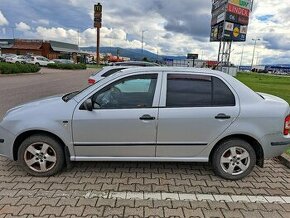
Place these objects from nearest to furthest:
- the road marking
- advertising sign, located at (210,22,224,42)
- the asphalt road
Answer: the road marking → the asphalt road → advertising sign, located at (210,22,224,42)

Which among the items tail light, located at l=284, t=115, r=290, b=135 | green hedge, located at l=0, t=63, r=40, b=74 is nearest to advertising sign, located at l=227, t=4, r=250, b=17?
green hedge, located at l=0, t=63, r=40, b=74

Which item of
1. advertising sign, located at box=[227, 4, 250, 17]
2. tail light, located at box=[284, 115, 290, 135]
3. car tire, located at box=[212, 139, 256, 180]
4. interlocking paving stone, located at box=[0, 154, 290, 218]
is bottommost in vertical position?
interlocking paving stone, located at box=[0, 154, 290, 218]

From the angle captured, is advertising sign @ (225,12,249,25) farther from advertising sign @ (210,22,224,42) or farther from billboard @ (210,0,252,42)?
advertising sign @ (210,22,224,42)

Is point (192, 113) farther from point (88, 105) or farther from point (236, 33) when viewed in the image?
point (236, 33)

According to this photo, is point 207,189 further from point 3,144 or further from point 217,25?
point 217,25

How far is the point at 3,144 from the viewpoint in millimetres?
4207

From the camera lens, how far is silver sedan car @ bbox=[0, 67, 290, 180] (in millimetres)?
4066

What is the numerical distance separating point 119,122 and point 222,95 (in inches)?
60.9

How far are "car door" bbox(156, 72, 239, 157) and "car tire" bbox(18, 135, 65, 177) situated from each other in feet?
4.78

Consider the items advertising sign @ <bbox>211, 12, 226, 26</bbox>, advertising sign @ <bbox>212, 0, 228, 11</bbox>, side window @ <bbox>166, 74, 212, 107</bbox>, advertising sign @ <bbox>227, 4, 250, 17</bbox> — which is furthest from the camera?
advertising sign @ <bbox>212, 0, 228, 11</bbox>

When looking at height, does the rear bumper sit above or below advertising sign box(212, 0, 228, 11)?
below

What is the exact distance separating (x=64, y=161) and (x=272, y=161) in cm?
366

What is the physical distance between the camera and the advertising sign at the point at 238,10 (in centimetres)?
4559

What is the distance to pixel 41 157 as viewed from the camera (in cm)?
420
